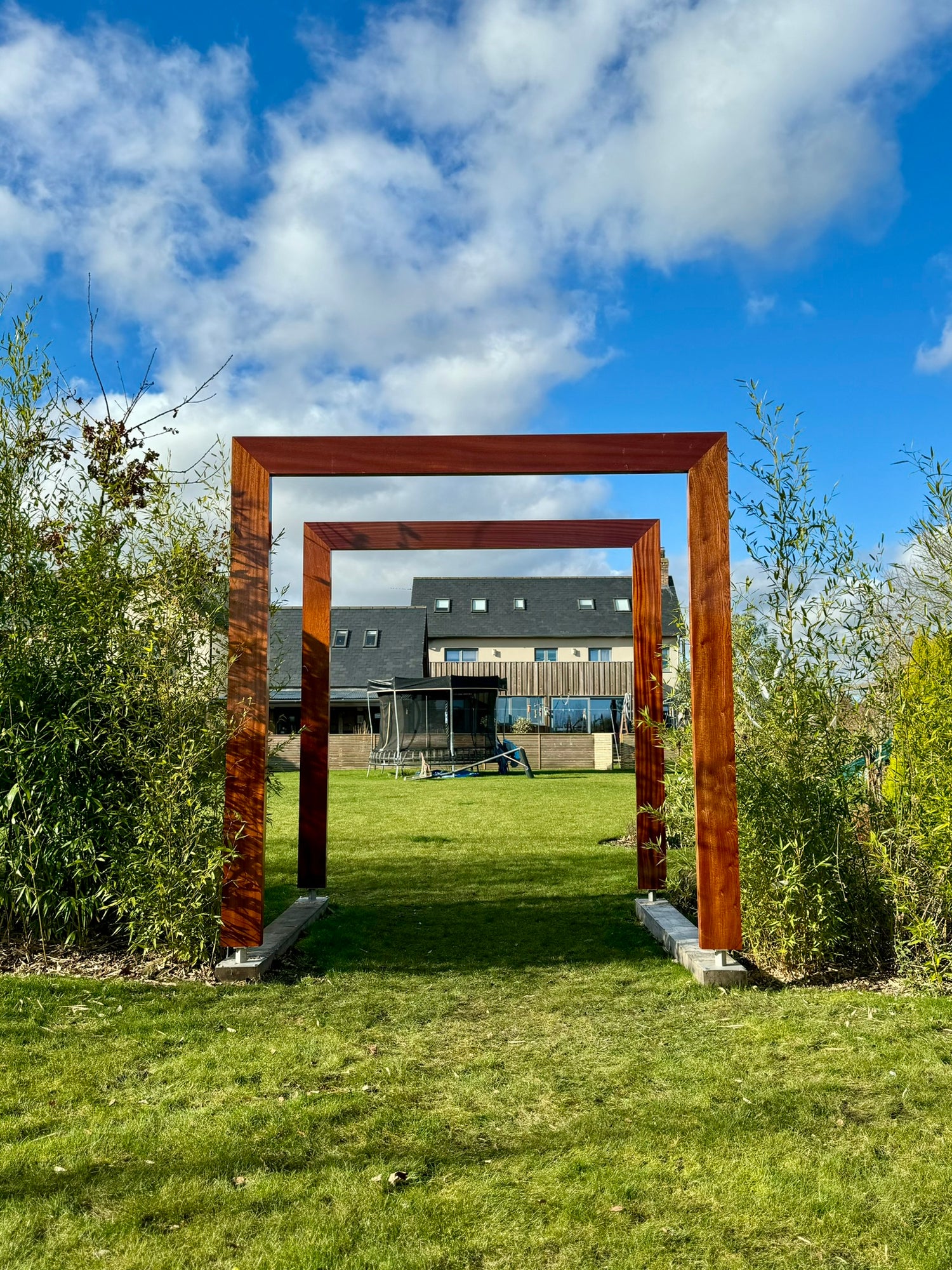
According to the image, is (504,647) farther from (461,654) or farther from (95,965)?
(95,965)

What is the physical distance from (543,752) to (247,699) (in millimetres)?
17106

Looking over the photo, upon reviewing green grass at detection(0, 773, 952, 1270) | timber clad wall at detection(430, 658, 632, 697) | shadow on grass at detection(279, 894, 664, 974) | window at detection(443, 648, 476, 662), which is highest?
window at detection(443, 648, 476, 662)

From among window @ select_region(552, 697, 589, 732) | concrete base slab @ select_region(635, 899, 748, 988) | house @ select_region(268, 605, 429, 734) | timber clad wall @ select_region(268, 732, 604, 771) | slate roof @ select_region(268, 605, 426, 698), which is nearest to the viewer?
concrete base slab @ select_region(635, 899, 748, 988)

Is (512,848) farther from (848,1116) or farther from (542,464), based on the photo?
(848,1116)

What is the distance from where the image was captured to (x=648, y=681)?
231 inches

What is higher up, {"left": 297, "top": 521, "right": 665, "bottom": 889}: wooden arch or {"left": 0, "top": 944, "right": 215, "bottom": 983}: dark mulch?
{"left": 297, "top": 521, "right": 665, "bottom": 889}: wooden arch

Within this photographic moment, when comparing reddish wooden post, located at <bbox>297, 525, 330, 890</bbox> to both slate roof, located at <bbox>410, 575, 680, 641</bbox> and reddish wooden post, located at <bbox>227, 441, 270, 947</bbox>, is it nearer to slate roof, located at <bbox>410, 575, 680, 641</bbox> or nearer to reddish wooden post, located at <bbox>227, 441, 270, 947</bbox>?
reddish wooden post, located at <bbox>227, 441, 270, 947</bbox>

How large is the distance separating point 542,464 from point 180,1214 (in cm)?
325

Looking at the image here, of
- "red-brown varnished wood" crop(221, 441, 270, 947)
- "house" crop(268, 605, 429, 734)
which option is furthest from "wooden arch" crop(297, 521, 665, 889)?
"house" crop(268, 605, 429, 734)

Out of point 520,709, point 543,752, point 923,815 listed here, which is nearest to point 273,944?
point 923,815

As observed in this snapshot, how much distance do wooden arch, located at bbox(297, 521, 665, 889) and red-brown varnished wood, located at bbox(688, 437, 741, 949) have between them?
183cm

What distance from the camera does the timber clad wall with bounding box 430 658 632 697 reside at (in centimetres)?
2742

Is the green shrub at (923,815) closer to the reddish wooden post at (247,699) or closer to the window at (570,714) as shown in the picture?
the reddish wooden post at (247,699)

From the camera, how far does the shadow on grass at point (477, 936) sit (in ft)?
15.5
